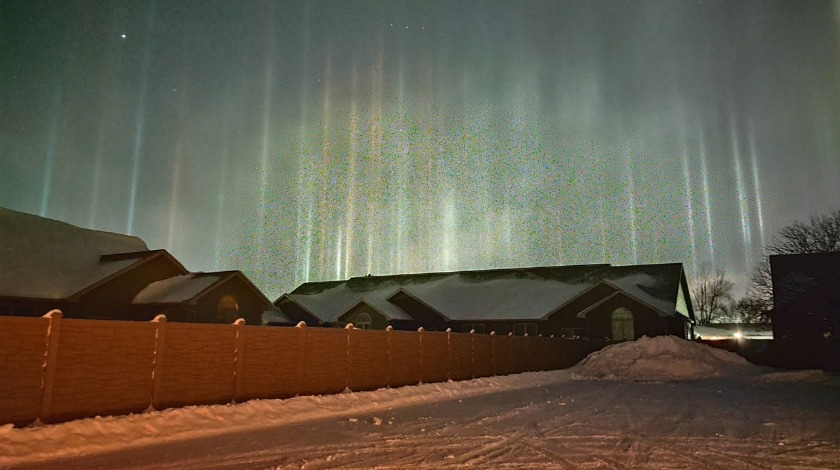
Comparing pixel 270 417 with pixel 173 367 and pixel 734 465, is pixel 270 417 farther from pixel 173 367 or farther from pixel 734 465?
pixel 734 465

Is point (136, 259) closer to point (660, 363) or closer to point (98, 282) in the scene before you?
point (98, 282)

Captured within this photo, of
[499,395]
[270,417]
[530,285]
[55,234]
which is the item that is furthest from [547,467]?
[530,285]

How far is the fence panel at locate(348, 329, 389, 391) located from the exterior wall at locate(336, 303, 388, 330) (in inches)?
946

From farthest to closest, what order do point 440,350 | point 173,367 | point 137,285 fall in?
point 137,285 → point 440,350 → point 173,367

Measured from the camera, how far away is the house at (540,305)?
4288 centimetres

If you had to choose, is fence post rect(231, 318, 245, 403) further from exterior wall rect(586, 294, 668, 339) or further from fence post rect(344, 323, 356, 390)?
exterior wall rect(586, 294, 668, 339)

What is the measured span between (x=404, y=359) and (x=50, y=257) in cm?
2029

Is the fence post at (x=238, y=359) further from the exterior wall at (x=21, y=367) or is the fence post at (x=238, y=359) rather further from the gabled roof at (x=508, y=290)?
the gabled roof at (x=508, y=290)

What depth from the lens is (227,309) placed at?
30969 millimetres

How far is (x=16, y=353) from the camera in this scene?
9750 mm

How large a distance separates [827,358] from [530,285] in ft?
69.5

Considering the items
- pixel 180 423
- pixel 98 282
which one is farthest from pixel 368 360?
pixel 98 282

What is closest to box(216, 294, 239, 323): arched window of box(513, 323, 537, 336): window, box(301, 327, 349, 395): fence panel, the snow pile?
box(301, 327, 349, 395): fence panel

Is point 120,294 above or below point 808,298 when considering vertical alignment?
below
